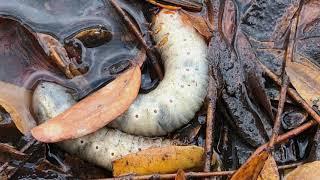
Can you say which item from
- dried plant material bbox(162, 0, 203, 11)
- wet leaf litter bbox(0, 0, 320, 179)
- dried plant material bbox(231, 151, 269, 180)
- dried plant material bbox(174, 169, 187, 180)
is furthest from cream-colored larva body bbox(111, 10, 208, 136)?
dried plant material bbox(231, 151, 269, 180)

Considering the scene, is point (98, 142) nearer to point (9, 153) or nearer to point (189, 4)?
point (9, 153)

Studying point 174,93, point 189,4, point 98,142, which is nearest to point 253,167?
point 174,93

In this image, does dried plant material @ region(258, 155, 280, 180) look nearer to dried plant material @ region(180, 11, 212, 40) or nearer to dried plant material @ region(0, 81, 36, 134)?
dried plant material @ region(180, 11, 212, 40)

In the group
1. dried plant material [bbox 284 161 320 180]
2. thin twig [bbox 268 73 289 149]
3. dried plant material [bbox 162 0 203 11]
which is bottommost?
dried plant material [bbox 284 161 320 180]

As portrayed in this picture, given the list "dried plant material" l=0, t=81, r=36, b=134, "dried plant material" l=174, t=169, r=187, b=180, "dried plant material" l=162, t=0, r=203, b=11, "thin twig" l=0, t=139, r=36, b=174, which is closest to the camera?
"dried plant material" l=174, t=169, r=187, b=180

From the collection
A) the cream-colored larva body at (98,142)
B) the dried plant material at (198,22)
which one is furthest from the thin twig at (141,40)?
the cream-colored larva body at (98,142)
